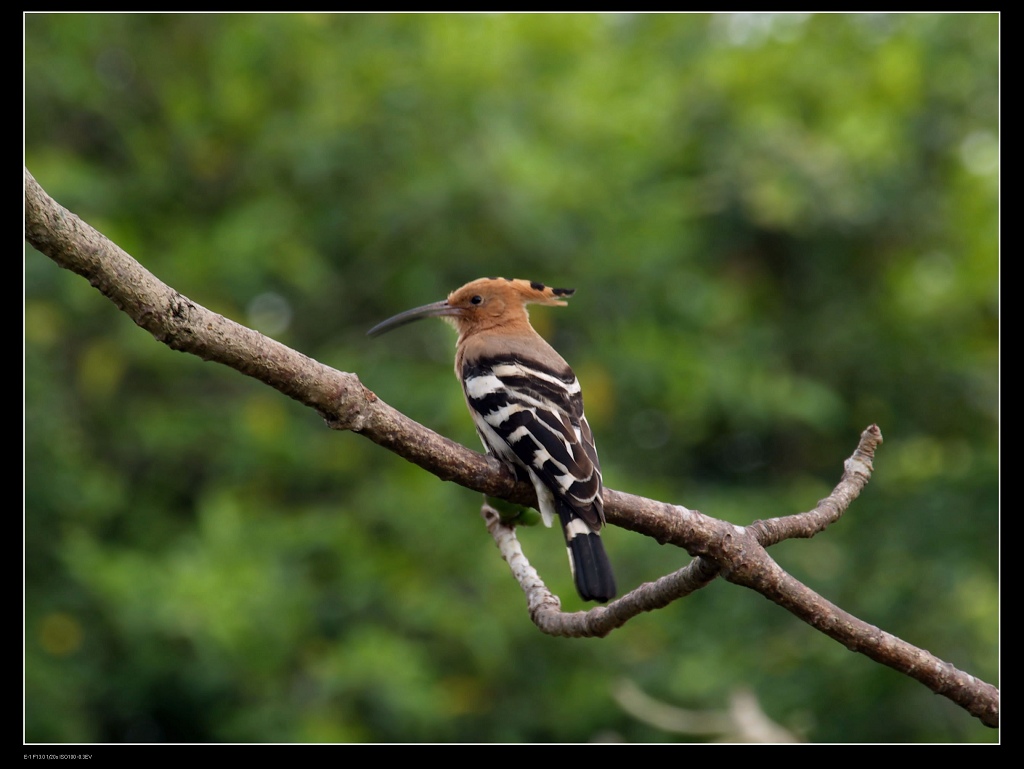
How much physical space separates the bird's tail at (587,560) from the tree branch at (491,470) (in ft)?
0.26

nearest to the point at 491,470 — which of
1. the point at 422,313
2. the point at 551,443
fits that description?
the point at 551,443

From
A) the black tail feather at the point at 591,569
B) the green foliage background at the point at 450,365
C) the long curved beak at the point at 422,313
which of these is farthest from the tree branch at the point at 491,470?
the green foliage background at the point at 450,365

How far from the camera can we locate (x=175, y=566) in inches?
308

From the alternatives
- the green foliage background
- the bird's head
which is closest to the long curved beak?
the bird's head

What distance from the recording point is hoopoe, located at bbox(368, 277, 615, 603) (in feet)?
10.1

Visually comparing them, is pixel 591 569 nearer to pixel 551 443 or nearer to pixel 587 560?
pixel 587 560

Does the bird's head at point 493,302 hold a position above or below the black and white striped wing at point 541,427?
above

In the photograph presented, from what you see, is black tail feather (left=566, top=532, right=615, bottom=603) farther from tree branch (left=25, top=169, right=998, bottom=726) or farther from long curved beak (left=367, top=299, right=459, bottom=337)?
long curved beak (left=367, top=299, right=459, bottom=337)

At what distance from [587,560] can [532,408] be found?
0.73m

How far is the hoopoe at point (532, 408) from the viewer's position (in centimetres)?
307

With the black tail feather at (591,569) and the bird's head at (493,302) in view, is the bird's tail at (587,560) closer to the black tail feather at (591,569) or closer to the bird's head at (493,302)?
the black tail feather at (591,569)

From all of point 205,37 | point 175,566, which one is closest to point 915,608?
point 175,566

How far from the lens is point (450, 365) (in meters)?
8.73

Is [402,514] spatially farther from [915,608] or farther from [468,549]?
[915,608]
